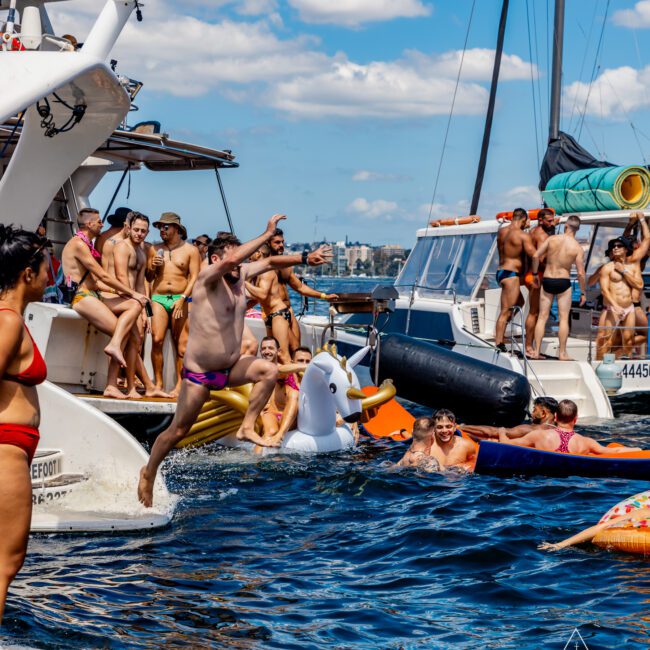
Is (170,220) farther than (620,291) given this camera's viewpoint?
No

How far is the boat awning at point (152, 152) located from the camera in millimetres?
11695

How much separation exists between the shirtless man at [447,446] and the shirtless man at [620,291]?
448 cm

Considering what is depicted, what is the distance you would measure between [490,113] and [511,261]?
7756mm

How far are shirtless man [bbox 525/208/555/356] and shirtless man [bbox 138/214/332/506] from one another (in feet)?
23.8

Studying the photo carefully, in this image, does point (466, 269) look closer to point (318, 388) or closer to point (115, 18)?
point (318, 388)

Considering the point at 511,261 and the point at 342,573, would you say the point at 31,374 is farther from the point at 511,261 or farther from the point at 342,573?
the point at 511,261

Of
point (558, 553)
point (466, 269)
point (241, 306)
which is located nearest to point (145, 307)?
point (241, 306)

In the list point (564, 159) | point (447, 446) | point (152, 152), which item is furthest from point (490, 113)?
point (447, 446)

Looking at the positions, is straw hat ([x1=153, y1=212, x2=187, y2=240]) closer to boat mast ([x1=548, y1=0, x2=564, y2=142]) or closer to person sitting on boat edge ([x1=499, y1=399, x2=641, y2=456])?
person sitting on boat edge ([x1=499, y1=399, x2=641, y2=456])

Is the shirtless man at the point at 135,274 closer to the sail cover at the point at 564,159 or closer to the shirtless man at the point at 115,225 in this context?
the shirtless man at the point at 115,225

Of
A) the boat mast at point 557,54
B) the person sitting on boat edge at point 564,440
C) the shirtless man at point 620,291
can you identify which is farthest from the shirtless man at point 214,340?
the boat mast at point 557,54

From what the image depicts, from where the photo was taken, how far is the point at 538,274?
1423 cm

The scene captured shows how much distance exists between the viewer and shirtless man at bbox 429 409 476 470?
1025 cm

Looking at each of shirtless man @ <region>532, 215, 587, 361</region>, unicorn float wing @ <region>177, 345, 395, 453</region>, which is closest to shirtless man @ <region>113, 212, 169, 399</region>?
unicorn float wing @ <region>177, 345, 395, 453</region>
